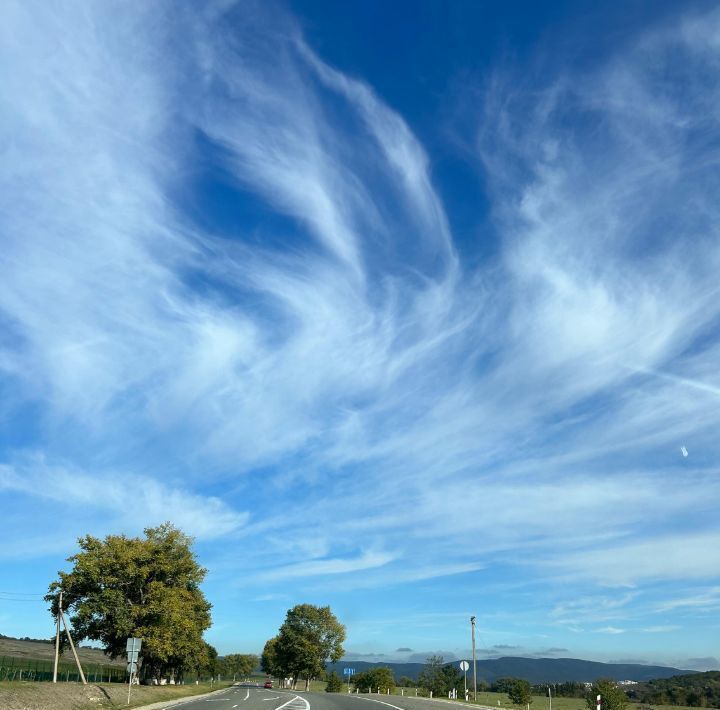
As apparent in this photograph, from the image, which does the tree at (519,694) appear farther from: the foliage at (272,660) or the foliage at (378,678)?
the foliage at (272,660)

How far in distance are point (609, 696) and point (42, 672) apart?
50031 millimetres

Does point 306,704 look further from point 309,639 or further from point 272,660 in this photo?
point 272,660

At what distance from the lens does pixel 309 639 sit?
115188 mm

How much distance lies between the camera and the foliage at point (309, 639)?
374 feet

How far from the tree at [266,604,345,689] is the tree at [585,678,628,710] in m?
71.1

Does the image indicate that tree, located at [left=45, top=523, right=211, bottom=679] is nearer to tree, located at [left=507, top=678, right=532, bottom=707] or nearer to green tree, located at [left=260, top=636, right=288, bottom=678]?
tree, located at [left=507, top=678, right=532, bottom=707]

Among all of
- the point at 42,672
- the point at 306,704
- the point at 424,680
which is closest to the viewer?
the point at 306,704

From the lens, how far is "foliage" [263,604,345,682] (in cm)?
11394

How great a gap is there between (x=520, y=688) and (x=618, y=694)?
54.1 meters

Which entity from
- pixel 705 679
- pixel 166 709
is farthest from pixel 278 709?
pixel 705 679

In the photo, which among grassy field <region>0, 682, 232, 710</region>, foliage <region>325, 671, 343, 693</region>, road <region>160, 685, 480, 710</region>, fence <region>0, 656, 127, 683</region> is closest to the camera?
grassy field <region>0, 682, 232, 710</region>

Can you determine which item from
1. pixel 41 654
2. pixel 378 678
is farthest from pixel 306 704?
pixel 41 654

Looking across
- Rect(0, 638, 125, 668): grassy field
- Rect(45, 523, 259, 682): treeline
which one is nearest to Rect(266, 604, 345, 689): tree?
Rect(0, 638, 125, 668): grassy field

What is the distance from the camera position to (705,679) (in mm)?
145500
